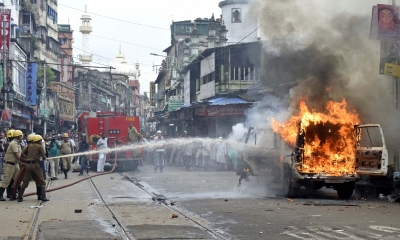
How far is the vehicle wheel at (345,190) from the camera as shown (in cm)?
1588

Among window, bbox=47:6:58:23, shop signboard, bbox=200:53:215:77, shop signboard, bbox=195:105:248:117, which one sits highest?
window, bbox=47:6:58:23

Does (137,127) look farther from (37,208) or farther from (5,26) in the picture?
(37,208)

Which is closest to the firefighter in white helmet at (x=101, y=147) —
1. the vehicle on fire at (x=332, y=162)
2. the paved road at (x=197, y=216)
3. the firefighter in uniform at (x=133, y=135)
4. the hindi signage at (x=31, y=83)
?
the firefighter in uniform at (x=133, y=135)

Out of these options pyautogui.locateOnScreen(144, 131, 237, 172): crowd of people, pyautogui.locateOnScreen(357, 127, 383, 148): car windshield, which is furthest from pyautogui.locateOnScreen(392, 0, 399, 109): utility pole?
pyautogui.locateOnScreen(144, 131, 237, 172): crowd of people

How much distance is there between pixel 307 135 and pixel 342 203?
2305mm

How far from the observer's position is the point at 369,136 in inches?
641

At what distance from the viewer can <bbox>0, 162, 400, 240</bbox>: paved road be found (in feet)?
32.7

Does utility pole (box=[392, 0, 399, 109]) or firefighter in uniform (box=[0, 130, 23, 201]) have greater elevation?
utility pole (box=[392, 0, 399, 109])

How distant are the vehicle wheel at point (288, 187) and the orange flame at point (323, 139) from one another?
469 millimetres

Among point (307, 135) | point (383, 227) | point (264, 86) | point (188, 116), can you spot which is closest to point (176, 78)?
point (188, 116)

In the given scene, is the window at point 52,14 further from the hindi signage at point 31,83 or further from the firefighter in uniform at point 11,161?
the firefighter in uniform at point 11,161

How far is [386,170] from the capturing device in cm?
1518

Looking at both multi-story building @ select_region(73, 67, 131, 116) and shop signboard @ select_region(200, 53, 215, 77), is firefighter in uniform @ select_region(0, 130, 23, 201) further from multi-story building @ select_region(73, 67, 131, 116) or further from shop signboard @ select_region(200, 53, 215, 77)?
multi-story building @ select_region(73, 67, 131, 116)

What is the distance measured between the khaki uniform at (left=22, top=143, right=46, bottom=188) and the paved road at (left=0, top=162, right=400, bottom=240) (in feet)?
1.77
